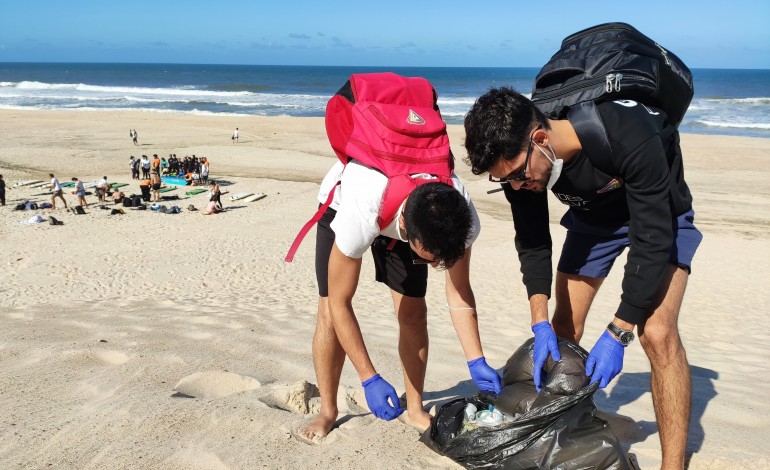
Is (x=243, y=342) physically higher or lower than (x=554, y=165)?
lower

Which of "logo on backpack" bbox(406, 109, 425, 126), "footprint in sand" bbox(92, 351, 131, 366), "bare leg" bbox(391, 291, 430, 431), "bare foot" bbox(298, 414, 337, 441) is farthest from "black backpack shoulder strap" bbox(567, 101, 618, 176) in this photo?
"footprint in sand" bbox(92, 351, 131, 366)

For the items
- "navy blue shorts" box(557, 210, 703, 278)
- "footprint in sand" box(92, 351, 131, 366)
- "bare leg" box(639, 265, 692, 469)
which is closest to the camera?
"bare leg" box(639, 265, 692, 469)

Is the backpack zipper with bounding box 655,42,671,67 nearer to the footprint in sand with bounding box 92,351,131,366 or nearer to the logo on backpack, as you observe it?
the logo on backpack

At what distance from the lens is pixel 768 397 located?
427cm

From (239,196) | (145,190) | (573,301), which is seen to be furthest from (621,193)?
(145,190)

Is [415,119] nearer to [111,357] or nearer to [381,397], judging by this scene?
[381,397]

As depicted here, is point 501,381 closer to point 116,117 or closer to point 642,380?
point 642,380

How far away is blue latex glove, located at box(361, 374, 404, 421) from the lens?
118 inches

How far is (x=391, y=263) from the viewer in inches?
132

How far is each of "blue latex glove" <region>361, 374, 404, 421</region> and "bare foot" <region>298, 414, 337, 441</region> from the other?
0.42 m

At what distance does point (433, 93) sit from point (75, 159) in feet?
75.4

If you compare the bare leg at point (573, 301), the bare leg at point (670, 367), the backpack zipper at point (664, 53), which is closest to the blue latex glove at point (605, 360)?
the bare leg at point (670, 367)

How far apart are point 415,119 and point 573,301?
4.47ft

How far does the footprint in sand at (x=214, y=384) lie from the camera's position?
3.93 metres
